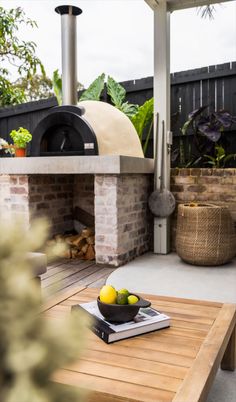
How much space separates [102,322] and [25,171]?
2.90 metres

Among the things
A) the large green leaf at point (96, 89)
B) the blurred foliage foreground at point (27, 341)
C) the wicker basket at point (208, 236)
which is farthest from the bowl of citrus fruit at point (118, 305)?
the large green leaf at point (96, 89)

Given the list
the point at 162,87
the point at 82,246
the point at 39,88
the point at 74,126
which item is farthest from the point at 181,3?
the point at 39,88

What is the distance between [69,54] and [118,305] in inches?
136

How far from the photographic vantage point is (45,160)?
423cm

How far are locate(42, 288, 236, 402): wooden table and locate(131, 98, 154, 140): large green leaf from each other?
3.91 meters

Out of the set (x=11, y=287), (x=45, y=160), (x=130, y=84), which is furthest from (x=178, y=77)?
(x=11, y=287)

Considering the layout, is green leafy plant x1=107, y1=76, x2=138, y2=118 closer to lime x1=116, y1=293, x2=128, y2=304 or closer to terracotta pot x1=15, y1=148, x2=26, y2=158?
terracotta pot x1=15, y1=148, x2=26, y2=158

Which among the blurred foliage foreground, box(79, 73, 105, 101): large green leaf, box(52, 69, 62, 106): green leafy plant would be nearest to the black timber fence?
box(79, 73, 105, 101): large green leaf

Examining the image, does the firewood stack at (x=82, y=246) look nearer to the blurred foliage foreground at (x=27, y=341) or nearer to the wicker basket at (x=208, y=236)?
the wicker basket at (x=208, y=236)

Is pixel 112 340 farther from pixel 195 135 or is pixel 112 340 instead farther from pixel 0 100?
pixel 0 100

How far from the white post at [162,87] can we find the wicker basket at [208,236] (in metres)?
0.58

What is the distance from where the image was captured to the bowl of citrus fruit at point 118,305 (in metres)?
1.67

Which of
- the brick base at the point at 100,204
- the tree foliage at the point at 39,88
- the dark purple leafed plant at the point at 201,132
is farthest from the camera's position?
the tree foliage at the point at 39,88

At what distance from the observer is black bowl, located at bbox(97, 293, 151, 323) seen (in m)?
1.67
